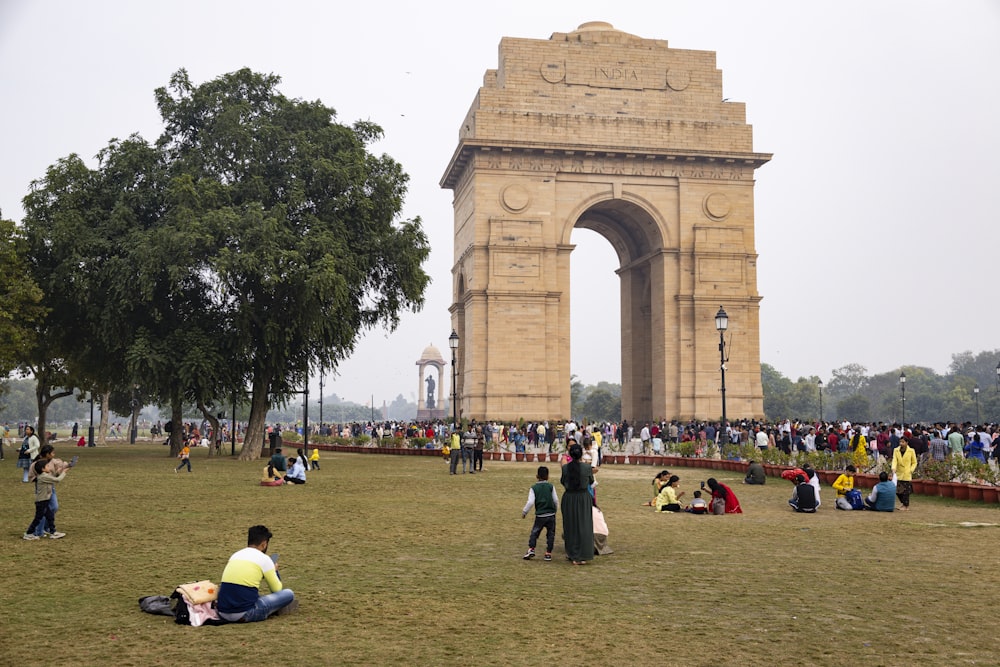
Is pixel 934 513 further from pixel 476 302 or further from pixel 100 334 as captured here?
pixel 476 302

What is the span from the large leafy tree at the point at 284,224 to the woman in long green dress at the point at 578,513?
18667mm

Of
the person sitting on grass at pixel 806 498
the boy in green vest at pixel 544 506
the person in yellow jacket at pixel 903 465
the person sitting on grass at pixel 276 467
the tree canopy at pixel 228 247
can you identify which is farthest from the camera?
the tree canopy at pixel 228 247

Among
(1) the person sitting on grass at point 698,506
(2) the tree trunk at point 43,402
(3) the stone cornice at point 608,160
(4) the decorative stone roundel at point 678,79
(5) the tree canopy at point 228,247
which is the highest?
(4) the decorative stone roundel at point 678,79

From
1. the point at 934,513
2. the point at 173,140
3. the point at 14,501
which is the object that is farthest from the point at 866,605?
the point at 173,140

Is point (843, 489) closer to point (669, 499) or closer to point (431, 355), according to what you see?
point (669, 499)

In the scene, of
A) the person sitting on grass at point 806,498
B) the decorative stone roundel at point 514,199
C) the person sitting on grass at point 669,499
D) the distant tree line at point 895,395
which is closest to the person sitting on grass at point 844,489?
the person sitting on grass at point 806,498

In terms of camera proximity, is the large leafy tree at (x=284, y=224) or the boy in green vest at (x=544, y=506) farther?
the large leafy tree at (x=284, y=224)

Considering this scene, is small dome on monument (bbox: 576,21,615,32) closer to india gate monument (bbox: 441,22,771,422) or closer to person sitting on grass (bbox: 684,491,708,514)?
india gate monument (bbox: 441,22,771,422)

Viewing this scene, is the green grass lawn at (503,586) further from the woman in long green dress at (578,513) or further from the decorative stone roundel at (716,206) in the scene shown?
the decorative stone roundel at (716,206)

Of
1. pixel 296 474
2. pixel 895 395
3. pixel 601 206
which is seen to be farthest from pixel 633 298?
pixel 895 395

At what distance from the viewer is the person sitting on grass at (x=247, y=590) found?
8.29m

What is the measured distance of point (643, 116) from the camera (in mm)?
48781

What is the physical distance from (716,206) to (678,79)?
22.2 ft

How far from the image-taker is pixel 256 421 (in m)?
34.0
